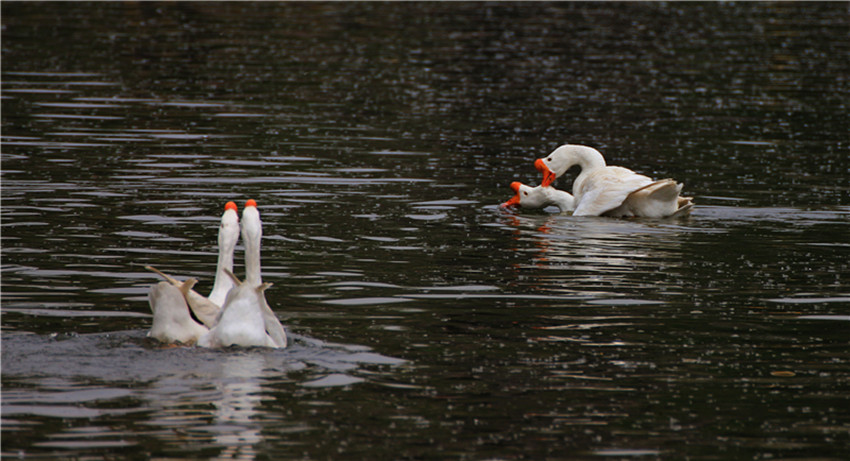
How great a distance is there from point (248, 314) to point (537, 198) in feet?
30.4

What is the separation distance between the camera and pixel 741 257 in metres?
14.7

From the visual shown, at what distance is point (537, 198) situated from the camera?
18.2 metres

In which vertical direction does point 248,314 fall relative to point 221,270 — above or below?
below

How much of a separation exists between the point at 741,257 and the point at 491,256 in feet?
9.71

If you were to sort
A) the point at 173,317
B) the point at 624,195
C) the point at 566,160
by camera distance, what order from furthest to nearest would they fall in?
the point at 566,160 < the point at 624,195 < the point at 173,317

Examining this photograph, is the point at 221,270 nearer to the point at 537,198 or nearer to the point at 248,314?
the point at 248,314

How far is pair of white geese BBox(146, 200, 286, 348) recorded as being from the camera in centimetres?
952

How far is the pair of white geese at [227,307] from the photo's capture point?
952 cm

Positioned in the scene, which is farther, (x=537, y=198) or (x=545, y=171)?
(x=545, y=171)

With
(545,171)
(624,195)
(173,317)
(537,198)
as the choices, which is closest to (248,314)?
(173,317)

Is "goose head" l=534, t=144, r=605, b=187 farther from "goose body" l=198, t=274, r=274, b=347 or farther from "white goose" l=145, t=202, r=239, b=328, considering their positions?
"goose body" l=198, t=274, r=274, b=347

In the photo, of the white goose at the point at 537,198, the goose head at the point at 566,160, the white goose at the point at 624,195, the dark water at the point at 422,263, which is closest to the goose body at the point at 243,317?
the dark water at the point at 422,263

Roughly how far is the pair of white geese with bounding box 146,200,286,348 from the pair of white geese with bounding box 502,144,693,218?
8.31 metres

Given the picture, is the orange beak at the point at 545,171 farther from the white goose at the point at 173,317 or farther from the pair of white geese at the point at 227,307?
the white goose at the point at 173,317
